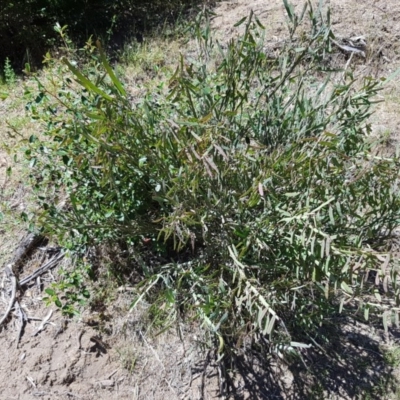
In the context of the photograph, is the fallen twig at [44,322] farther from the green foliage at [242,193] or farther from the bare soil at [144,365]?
the green foliage at [242,193]

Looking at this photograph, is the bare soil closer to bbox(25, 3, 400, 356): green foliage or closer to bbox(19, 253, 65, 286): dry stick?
bbox(19, 253, 65, 286): dry stick

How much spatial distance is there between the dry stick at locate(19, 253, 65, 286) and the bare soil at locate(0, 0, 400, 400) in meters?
0.06

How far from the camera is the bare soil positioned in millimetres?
2730

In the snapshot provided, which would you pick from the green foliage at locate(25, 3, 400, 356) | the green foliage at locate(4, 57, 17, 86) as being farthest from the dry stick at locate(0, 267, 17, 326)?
the green foliage at locate(4, 57, 17, 86)

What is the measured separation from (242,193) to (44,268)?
1.37 meters

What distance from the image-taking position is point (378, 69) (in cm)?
454

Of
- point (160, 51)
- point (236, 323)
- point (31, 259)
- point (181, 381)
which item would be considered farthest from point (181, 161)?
point (160, 51)

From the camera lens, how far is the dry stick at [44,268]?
3121 mm

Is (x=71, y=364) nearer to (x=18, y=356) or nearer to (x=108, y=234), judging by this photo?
(x=18, y=356)

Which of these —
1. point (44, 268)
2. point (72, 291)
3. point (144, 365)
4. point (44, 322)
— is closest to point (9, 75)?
point (44, 268)

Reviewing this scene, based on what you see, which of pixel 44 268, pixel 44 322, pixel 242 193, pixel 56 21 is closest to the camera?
pixel 242 193

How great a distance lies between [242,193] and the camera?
2.42 metres

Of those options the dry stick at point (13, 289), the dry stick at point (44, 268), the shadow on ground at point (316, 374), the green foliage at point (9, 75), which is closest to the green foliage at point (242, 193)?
the shadow on ground at point (316, 374)

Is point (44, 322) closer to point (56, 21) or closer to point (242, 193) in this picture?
point (242, 193)
